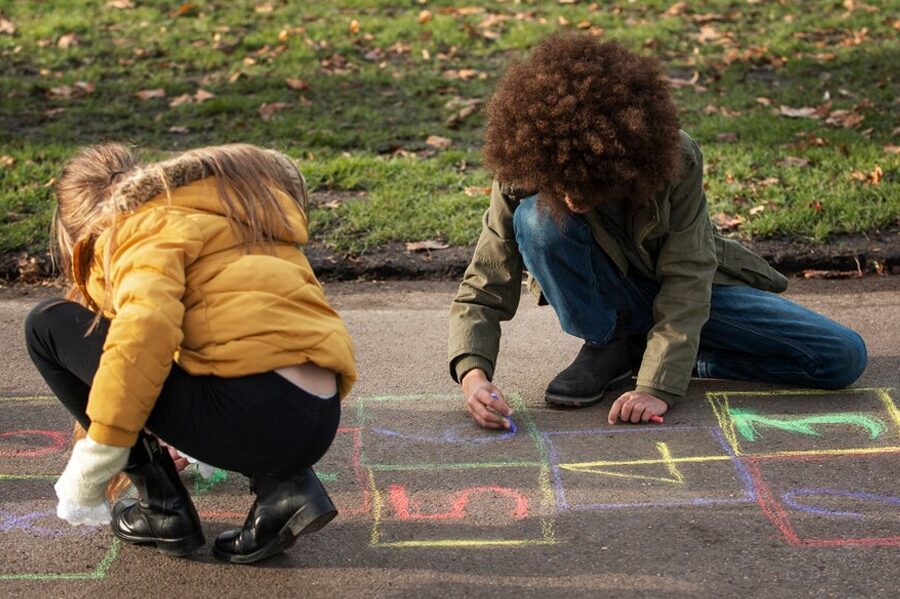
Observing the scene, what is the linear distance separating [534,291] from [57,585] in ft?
5.55

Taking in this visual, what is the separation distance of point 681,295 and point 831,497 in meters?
0.71

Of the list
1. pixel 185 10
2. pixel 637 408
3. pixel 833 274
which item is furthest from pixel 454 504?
pixel 185 10

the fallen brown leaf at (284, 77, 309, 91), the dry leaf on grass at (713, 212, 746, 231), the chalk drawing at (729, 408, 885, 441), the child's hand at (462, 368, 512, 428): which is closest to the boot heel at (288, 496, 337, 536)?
the child's hand at (462, 368, 512, 428)

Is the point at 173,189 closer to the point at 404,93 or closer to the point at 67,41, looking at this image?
the point at 404,93

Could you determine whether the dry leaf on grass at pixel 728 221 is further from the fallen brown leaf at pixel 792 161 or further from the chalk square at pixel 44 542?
the chalk square at pixel 44 542

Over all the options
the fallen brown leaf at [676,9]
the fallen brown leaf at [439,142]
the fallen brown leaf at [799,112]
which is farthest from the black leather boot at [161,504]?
the fallen brown leaf at [676,9]

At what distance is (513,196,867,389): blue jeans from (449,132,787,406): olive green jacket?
0.22ft

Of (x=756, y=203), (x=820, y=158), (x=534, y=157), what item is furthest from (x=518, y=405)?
(x=820, y=158)

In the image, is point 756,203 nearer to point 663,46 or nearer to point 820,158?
point 820,158

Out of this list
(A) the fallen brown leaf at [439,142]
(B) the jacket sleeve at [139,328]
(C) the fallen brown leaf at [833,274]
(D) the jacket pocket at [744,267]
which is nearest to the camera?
(B) the jacket sleeve at [139,328]

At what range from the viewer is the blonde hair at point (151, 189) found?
2531mm

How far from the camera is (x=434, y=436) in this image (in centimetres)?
336

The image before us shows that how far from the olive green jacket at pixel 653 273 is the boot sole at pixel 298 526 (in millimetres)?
923

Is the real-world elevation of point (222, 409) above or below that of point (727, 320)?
above
